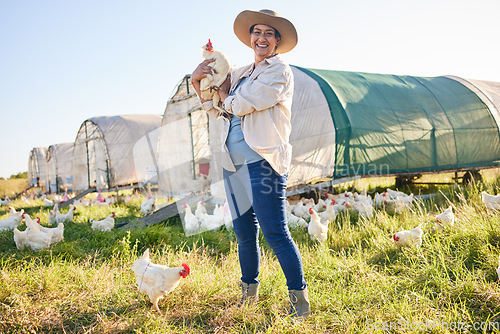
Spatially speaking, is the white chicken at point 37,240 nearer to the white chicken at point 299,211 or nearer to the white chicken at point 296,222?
the white chicken at point 296,222

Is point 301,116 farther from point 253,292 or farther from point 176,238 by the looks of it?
point 253,292

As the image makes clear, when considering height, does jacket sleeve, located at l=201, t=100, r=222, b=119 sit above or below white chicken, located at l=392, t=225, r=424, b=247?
above

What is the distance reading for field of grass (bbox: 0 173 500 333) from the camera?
7.24 feet

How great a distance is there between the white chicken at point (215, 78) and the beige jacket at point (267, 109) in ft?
0.86

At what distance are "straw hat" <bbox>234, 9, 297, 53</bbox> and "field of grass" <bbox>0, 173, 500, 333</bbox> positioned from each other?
1875 millimetres

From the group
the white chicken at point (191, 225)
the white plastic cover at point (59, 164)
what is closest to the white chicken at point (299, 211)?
the white chicken at point (191, 225)

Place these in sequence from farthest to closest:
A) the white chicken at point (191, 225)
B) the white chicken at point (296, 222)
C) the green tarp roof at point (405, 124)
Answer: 1. the green tarp roof at point (405, 124)
2. the white chicken at point (191, 225)
3. the white chicken at point (296, 222)

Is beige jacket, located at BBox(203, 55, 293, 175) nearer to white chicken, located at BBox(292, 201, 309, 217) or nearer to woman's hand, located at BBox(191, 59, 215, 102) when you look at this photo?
woman's hand, located at BBox(191, 59, 215, 102)

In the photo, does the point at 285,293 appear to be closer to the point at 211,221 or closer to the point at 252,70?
the point at 252,70

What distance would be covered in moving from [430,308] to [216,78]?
2179 mm

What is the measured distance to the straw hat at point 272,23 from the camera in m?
2.30

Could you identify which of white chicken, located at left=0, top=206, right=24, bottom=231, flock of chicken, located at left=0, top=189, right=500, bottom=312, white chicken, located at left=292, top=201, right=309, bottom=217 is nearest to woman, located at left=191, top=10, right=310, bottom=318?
flock of chicken, located at left=0, top=189, right=500, bottom=312

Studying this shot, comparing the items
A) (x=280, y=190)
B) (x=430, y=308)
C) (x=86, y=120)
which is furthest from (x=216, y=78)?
(x=86, y=120)

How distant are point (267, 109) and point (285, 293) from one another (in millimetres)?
1463
